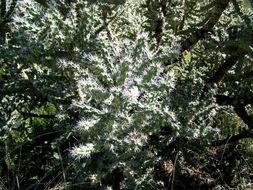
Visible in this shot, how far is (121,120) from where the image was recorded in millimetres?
1831

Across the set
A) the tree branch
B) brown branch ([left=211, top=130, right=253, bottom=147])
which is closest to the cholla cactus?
the tree branch

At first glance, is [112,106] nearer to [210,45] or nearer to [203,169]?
[210,45]

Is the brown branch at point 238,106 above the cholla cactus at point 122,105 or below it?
above

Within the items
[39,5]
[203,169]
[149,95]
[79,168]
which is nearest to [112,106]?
[149,95]

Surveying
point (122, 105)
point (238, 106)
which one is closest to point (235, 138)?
point (238, 106)

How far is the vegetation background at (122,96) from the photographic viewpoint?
189 cm

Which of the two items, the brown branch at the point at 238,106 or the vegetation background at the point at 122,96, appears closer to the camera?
the vegetation background at the point at 122,96

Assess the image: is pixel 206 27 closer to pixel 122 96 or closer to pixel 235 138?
pixel 235 138

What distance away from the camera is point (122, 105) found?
185cm

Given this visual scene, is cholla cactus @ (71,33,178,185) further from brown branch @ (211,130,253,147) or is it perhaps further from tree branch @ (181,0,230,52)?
brown branch @ (211,130,253,147)

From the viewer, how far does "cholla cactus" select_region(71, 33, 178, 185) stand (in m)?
1.82

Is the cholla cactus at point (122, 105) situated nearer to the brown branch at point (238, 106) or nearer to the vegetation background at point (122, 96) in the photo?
the vegetation background at point (122, 96)

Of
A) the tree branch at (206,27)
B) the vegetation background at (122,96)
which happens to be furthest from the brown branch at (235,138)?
the tree branch at (206,27)

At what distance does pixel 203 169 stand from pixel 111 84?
39.2 inches
